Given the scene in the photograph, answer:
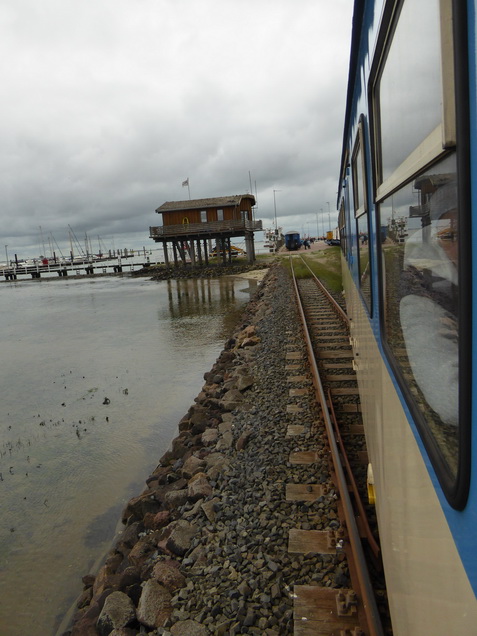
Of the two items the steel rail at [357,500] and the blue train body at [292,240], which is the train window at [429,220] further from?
the blue train body at [292,240]

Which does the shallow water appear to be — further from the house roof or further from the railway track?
the house roof

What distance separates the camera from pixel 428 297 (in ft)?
4.71

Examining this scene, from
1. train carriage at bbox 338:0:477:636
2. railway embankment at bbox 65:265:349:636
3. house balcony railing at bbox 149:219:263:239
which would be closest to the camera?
train carriage at bbox 338:0:477:636

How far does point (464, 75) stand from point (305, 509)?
376 cm

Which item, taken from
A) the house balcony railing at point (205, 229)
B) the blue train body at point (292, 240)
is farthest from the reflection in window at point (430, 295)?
the blue train body at point (292, 240)

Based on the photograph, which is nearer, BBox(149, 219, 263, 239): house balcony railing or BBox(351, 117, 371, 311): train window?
BBox(351, 117, 371, 311): train window

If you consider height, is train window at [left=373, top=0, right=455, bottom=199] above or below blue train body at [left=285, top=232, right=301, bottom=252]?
below

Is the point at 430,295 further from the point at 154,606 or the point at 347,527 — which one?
the point at 154,606

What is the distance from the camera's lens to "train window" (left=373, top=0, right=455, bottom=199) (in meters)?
1.00

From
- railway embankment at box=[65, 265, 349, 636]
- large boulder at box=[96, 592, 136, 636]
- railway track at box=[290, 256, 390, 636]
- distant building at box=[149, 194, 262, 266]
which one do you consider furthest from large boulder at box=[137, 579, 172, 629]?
distant building at box=[149, 194, 262, 266]

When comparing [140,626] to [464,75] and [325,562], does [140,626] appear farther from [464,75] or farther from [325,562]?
[464,75]

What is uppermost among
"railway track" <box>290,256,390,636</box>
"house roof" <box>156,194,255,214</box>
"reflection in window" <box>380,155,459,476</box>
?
"house roof" <box>156,194,255,214</box>

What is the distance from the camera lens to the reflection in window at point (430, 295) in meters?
1.13

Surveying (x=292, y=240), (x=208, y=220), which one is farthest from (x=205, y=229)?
(x=292, y=240)
